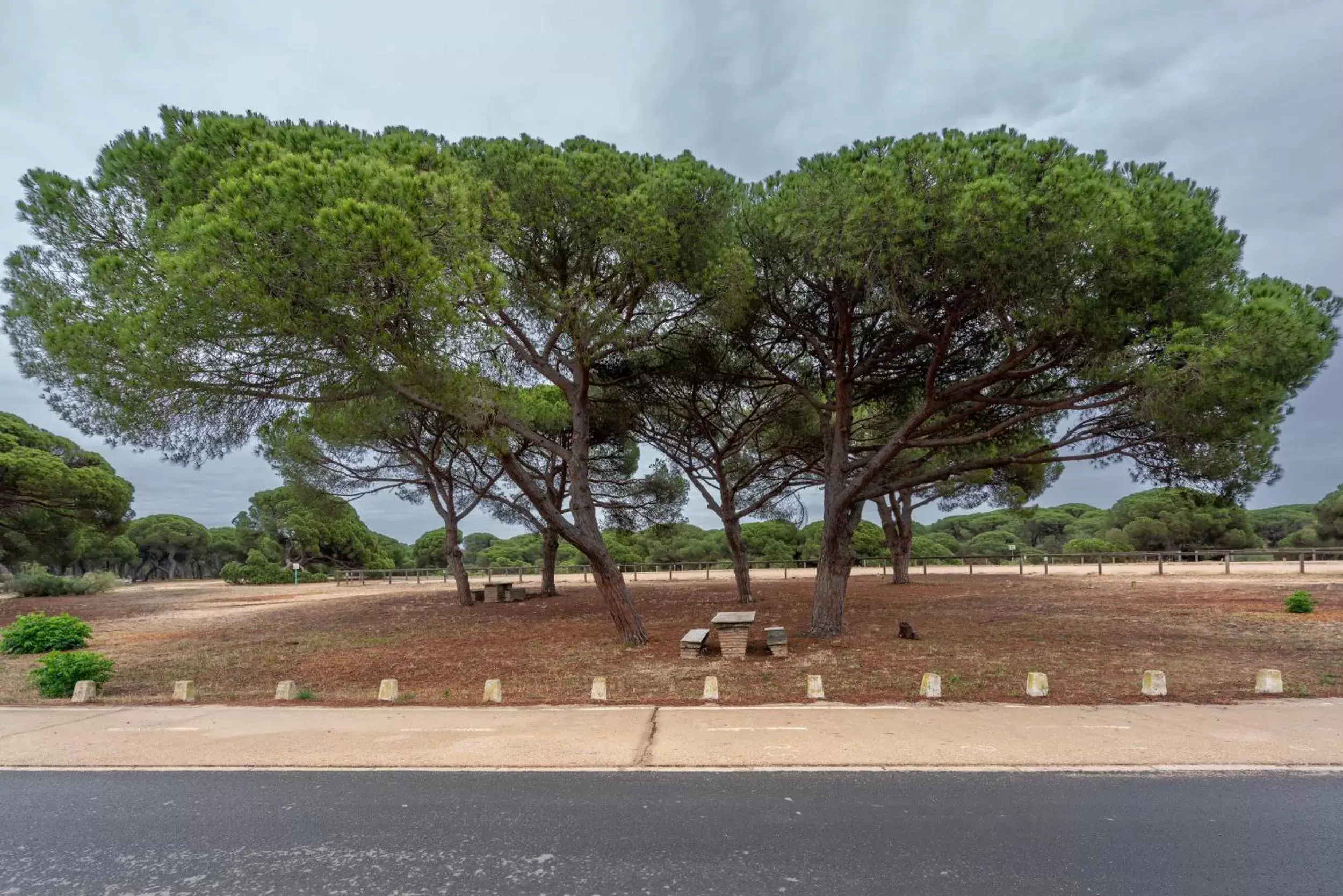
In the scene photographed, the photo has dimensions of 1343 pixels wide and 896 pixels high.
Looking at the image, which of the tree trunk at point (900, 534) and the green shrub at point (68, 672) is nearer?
the green shrub at point (68, 672)

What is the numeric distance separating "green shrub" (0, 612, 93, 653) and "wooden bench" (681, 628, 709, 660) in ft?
34.8

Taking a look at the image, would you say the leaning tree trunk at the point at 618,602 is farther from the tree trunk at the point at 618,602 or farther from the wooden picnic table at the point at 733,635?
the wooden picnic table at the point at 733,635

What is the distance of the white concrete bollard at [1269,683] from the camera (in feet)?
25.1

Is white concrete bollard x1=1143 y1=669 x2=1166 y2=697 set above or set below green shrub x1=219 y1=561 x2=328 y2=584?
below

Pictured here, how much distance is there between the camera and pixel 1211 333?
8883 millimetres

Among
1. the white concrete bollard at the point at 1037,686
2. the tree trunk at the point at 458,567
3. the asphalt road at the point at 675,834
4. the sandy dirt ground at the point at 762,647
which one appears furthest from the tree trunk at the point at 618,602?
the tree trunk at the point at 458,567

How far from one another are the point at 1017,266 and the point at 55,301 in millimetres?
12366

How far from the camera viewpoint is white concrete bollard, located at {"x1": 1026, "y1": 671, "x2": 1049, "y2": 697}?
300 inches

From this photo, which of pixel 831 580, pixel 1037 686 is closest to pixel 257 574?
pixel 831 580

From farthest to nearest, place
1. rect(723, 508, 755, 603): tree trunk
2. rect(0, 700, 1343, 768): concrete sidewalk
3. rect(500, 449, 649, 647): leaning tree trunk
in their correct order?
rect(723, 508, 755, 603): tree trunk < rect(500, 449, 649, 647): leaning tree trunk < rect(0, 700, 1343, 768): concrete sidewalk

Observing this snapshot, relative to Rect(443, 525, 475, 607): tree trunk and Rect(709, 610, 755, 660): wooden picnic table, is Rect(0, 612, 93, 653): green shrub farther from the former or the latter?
Rect(709, 610, 755, 660): wooden picnic table

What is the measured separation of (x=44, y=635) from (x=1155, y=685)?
17.1m

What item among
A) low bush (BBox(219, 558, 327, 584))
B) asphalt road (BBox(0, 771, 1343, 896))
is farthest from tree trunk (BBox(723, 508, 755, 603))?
low bush (BBox(219, 558, 327, 584))

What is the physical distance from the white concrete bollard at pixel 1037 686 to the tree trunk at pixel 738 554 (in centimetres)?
1131
